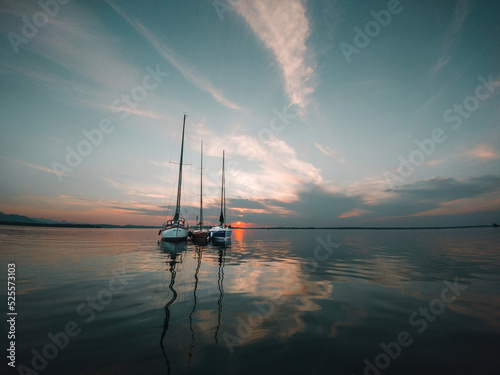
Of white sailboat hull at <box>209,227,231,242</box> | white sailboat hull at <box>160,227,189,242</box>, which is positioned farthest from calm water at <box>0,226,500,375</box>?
white sailboat hull at <box>209,227,231,242</box>

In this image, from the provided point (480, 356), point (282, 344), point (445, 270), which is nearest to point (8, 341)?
point (282, 344)

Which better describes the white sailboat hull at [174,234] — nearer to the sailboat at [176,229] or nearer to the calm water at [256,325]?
the sailboat at [176,229]

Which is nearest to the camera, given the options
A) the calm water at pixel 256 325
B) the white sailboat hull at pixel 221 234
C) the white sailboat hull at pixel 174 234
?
the calm water at pixel 256 325

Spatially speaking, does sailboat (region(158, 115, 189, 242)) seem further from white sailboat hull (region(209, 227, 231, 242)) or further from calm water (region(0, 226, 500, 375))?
calm water (region(0, 226, 500, 375))

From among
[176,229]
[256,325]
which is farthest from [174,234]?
[256,325]

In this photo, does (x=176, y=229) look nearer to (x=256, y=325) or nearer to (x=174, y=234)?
(x=174, y=234)

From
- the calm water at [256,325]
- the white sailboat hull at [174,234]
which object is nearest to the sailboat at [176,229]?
the white sailboat hull at [174,234]

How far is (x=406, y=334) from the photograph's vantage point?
6445 mm

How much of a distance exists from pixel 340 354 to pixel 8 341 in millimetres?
9039

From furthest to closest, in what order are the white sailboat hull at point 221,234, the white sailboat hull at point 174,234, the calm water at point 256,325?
1. the white sailboat hull at point 221,234
2. the white sailboat hull at point 174,234
3. the calm water at point 256,325

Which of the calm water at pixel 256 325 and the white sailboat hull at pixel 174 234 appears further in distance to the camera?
the white sailboat hull at pixel 174 234

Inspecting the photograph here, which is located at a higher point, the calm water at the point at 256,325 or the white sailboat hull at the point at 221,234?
the white sailboat hull at the point at 221,234

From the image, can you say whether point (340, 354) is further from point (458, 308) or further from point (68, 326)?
point (68, 326)

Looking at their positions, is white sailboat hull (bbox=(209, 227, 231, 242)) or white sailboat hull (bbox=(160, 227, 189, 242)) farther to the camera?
white sailboat hull (bbox=(209, 227, 231, 242))
